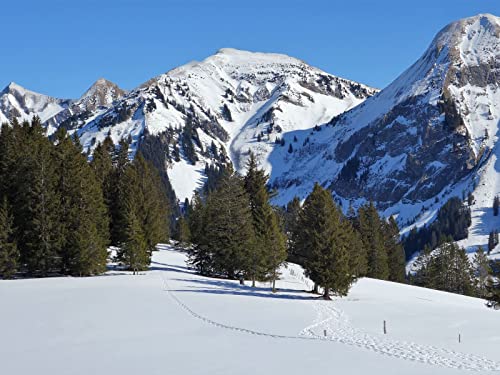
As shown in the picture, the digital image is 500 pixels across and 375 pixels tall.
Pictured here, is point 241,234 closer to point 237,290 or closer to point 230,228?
point 230,228

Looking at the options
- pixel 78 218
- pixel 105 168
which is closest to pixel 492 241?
pixel 105 168

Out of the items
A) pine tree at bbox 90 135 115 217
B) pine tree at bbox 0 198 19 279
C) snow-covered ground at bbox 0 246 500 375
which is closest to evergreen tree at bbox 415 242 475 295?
snow-covered ground at bbox 0 246 500 375

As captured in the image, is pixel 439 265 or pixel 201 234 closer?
pixel 201 234

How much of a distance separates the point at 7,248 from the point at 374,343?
94.4ft

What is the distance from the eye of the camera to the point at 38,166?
42.9 metres

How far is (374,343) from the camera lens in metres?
24.1

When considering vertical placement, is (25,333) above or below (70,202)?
below

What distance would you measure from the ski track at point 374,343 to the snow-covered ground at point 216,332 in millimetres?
50

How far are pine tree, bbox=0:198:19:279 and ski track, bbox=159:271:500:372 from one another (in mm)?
14959

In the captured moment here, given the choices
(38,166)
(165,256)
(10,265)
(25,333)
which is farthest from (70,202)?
(165,256)

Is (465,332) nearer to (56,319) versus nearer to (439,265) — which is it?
(56,319)

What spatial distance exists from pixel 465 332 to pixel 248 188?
97.2 feet

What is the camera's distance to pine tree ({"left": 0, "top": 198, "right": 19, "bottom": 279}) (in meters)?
39.4

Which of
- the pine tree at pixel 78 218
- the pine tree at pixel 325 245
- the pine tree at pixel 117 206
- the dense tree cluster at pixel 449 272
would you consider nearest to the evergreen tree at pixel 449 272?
the dense tree cluster at pixel 449 272
